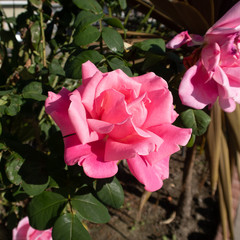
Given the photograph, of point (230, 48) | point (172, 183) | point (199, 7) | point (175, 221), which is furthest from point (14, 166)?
point (172, 183)

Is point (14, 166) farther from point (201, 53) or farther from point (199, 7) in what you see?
point (199, 7)

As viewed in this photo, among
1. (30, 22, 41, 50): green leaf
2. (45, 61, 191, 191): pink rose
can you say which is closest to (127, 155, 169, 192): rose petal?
(45, 61, 191, 191): pink rose

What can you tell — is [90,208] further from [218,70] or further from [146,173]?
[218,70]

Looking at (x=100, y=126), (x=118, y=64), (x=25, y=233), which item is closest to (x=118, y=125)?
(x=100, y=126)

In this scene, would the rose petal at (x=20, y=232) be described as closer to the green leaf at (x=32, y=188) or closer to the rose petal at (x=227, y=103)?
the green leaf at (x=32, y=188)

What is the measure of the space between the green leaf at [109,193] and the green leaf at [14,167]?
0.57 feet

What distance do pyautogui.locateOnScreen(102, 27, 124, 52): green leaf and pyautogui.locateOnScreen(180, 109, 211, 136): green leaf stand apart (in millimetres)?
205

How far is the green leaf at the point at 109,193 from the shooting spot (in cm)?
53

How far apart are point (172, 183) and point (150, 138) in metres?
2.07

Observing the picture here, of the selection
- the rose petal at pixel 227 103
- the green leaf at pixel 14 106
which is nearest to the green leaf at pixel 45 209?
the green leaf at pixel 14 106

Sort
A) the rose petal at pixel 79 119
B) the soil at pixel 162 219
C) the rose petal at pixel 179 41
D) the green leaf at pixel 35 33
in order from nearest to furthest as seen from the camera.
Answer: the rose petal at pixel 79 119 → the rose petal at pixel 179 41 → the green leaf at pixel 35 33 → the soil at pixel 162 219

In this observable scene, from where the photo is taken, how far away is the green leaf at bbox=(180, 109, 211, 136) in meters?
0.51

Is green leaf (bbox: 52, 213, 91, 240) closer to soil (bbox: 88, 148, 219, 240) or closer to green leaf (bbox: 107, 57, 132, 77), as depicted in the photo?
green leaf (bbox: 107, 57, 132, 77)

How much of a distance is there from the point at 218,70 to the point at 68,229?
441 millimetres
